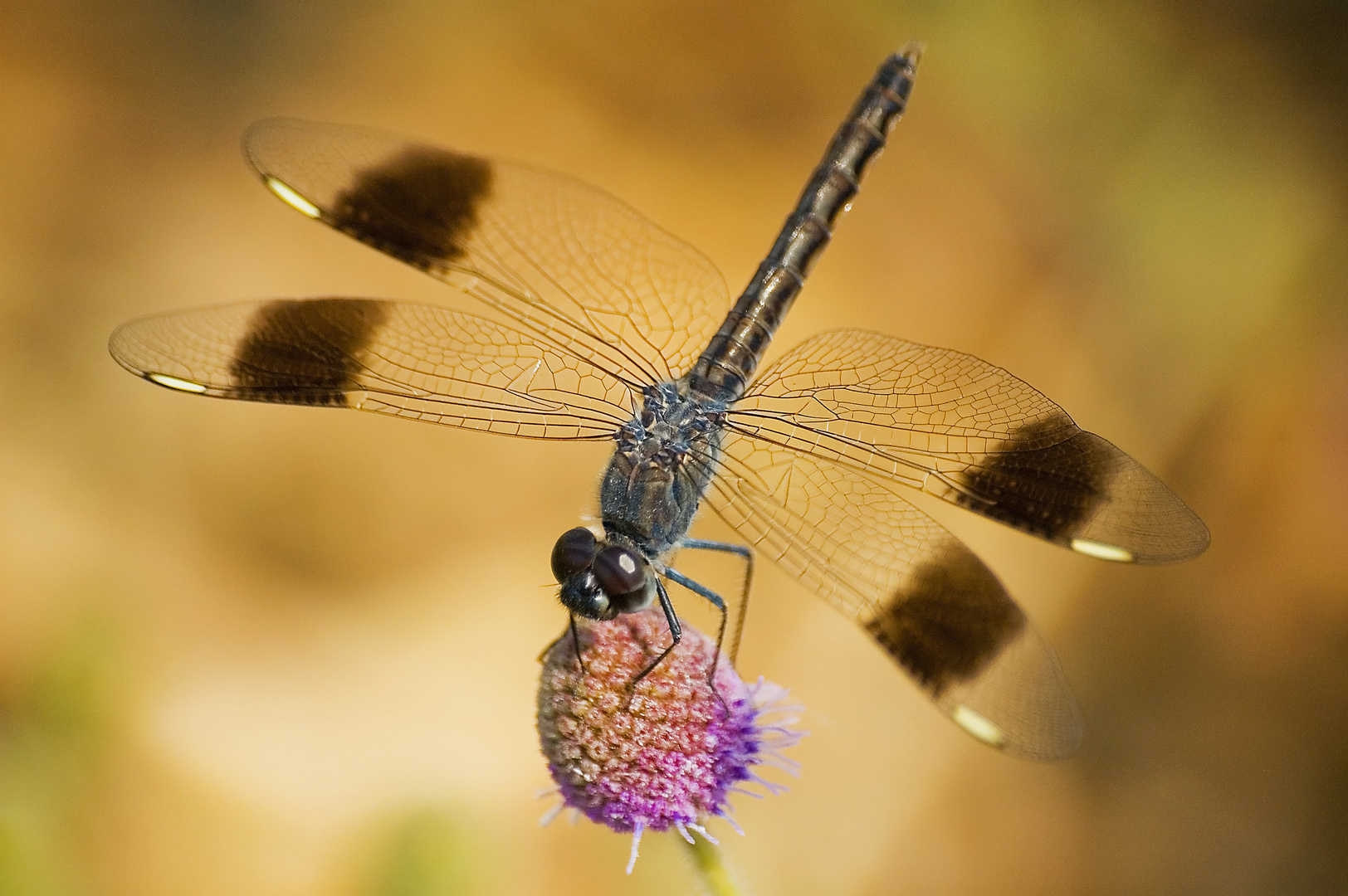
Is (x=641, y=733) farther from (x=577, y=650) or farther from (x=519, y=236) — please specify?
(x=519, y=236)

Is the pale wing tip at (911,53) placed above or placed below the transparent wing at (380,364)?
above

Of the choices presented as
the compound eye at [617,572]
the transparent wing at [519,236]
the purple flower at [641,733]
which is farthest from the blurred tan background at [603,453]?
the compound eye at [617,572]

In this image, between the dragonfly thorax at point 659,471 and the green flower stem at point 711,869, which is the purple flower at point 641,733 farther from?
the dragonfly thorax at point 659,471

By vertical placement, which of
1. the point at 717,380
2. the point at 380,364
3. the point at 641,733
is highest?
the point at 717,380

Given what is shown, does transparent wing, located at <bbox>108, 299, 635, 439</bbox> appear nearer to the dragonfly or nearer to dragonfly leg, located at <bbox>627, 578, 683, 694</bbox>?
the dragonfly

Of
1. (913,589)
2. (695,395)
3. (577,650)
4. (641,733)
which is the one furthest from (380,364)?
(913,589)

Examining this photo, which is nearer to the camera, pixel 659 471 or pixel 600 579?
pixel 600 579

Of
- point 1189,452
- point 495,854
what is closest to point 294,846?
point 495,854

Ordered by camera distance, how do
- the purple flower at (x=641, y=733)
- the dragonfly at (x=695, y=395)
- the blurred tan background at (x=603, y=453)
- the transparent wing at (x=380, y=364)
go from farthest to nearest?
the blurred tan background at (x=603, y=453) < the transparent wing at (x=380, y=364) < the dragonfly at (x=695, y=395) < the purple flower at (x=641, y=733)
